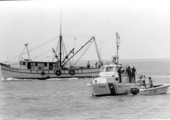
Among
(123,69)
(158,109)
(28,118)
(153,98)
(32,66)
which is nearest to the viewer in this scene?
(28,118)

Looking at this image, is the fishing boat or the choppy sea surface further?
the fishing boat

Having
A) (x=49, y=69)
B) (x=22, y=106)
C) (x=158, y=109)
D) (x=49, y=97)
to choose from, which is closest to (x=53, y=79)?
(x=49, y=69)

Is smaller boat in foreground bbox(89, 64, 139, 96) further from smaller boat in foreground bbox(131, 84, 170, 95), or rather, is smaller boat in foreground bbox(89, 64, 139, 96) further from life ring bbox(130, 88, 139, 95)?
smaller boat in foreground bbox(131, 84, 170, 95)

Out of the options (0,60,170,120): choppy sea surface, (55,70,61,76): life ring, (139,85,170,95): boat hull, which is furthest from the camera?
(55,70,61,76): life ring

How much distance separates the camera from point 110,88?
32.1m

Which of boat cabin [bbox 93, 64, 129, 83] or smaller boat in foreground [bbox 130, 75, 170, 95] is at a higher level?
boat cabin [bbox 93, 64, 129, 83]

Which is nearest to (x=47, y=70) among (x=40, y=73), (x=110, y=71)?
(x=40, y=73)

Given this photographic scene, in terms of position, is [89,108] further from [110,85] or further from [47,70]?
[47,70]

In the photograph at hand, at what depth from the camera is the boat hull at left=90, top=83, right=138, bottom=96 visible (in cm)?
3197

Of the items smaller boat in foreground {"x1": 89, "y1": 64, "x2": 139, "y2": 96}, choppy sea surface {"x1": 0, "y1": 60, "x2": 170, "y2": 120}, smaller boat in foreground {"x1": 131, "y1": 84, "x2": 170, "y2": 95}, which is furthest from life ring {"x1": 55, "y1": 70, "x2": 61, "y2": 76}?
smaller boat in foreground {"x1": 131, "y1": 84, "x2": 170, "y2": 95}

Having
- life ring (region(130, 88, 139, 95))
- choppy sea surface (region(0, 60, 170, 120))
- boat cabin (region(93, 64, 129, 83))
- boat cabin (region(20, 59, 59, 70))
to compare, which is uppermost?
boat cabin (region(20, 59, 59, 70))

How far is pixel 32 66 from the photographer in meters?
58.4

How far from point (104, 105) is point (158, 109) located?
3837mm

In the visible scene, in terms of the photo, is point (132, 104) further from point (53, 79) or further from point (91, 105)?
point (53, 79)
